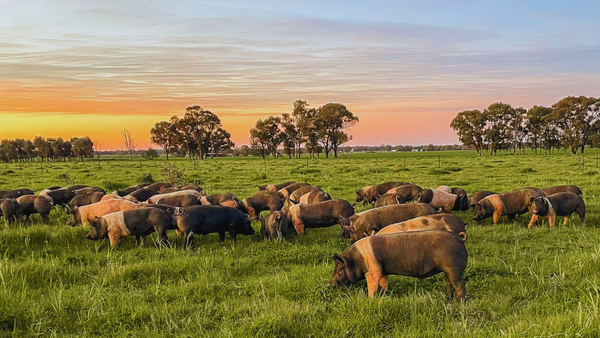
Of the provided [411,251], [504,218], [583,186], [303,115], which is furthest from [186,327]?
[303,115]

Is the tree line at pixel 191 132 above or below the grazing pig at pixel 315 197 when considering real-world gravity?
above

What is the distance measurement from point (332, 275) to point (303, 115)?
3051 inches

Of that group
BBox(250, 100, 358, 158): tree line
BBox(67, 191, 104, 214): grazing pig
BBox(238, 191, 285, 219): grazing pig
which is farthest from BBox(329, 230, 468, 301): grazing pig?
BBox(250, 100, 358, 158): tree line

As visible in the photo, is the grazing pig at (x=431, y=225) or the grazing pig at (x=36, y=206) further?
the grazing pig at (x=36, y=206)

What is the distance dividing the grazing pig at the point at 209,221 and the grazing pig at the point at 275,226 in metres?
0.47

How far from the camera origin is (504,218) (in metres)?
12.6

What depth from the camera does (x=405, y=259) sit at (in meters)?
5.80

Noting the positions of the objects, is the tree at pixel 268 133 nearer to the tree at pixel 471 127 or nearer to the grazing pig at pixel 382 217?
the tree at pixel 471 127

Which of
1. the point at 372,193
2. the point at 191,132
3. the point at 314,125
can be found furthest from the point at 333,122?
the point at 372,193

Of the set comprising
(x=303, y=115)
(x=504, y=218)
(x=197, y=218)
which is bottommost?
(x=504, y=218)

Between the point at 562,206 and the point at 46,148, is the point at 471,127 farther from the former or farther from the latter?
the point at 46,148

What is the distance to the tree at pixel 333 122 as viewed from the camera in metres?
80.8

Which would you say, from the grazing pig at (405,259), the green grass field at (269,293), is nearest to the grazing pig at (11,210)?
the green grass field at (269,293)

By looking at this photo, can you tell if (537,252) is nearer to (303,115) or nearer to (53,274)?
(53,274)
